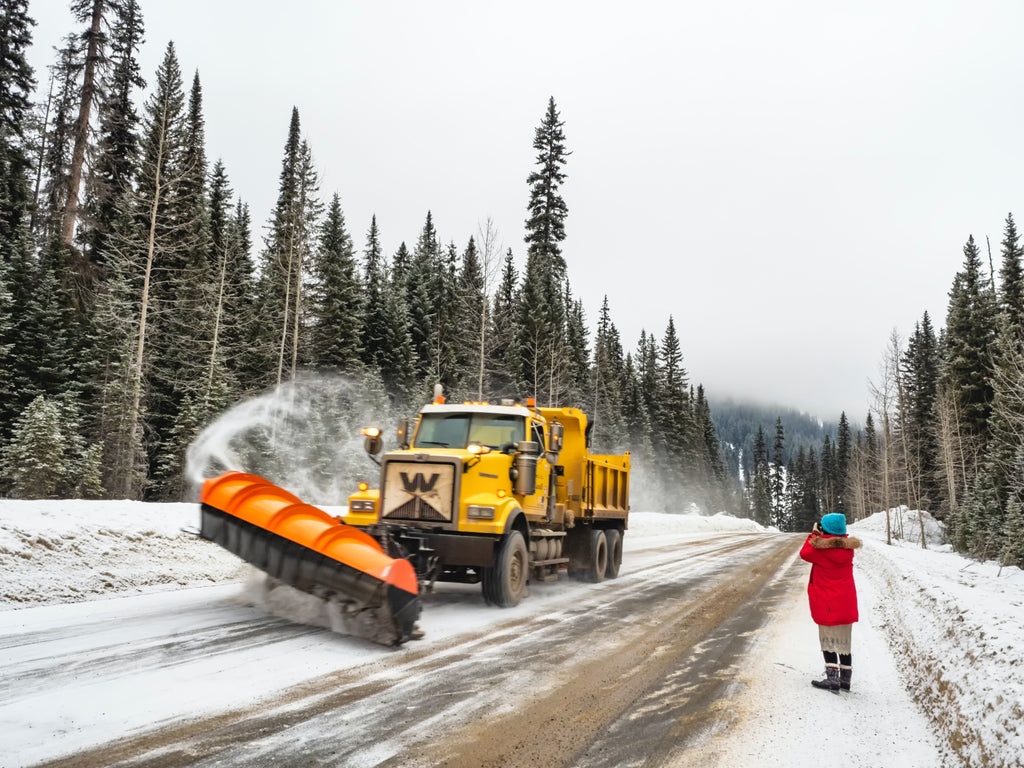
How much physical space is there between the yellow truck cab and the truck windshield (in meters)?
0.02

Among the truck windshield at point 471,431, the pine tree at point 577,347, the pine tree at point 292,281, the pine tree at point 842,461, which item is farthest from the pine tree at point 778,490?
the truck windshield at point 471,431

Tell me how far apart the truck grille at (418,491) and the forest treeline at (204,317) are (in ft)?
44.0

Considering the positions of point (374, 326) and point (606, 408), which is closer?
point (374, 326)

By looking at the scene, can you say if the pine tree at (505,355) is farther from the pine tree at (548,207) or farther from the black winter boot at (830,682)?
the black winter boot at (830,682)

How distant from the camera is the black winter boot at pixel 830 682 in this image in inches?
226

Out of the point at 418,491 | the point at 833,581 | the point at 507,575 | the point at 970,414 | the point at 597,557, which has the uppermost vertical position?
the point at 970,414

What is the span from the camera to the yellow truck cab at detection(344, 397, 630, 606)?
847 centimetres

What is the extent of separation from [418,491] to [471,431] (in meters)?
1.54

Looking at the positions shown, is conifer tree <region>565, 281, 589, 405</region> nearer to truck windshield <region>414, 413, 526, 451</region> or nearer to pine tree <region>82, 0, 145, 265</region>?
pine tree <region>82, 0, 145, 265</region>

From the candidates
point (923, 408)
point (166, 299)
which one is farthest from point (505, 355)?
point (923, 408)

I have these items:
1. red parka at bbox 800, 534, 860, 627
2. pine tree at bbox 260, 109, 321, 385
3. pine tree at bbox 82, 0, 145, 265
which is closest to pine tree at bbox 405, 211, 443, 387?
pine tree at bbox 260, 109, 321, 385

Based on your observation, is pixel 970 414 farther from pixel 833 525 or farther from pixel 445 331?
pixel 833 525

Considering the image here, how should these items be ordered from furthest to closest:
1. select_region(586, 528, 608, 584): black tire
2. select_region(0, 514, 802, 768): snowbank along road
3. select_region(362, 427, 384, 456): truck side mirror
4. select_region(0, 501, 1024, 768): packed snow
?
select_region(586, 528, 608, 584): black tire
select_region(362, 427, 384, 456): truck side mirror
select_region(0, 501, 1024, 768): packed snow
select_region(0, 514, 802, 768): snowbank along road

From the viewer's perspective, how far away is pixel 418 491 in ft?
28.5
